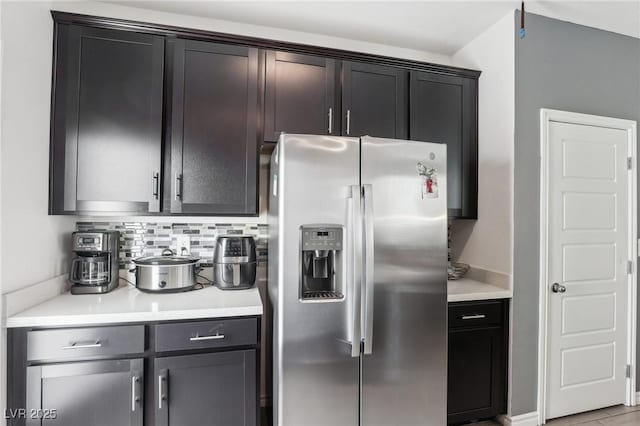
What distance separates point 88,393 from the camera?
4.85 feet

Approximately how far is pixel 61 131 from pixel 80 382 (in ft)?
4.11

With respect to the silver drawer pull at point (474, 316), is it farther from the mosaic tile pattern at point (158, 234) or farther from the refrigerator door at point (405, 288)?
the mosaic tile pattern at point (158, 234)

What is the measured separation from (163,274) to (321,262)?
0.92 metres

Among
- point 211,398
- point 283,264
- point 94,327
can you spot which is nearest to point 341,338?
point 283,264

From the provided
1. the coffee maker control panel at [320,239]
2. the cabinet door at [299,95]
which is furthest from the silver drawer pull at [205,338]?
the cabinet door at [299,95]

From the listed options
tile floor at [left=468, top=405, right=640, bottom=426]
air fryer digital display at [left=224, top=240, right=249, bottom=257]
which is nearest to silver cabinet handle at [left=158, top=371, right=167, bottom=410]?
air fryer digital display at [left=224, top=240, right=249, bottom=257]

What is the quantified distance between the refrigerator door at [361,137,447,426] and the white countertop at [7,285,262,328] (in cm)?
63

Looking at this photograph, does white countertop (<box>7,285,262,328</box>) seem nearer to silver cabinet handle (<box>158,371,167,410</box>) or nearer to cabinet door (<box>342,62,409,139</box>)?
silver cabinet handle (<box>158,371,167,410</box>)

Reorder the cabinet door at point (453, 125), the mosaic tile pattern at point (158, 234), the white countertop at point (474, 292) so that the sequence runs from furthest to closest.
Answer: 1. the cabinet door at point (453, 125)
2. the mosaic tile pattern at point (158, 234)
3. the white countertop at point (474, 292)

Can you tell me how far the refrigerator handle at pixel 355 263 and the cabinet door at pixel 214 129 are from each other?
729mm

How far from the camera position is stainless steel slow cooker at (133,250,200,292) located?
1.82 metres

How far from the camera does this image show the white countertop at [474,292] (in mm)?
2008

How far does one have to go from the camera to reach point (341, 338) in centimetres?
151

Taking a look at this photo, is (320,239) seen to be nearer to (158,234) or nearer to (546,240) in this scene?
(158,234)
